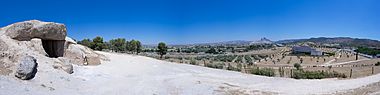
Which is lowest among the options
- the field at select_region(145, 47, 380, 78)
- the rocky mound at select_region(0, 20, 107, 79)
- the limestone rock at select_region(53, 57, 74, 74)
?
the field at select_region(145, 47, 380, 78)

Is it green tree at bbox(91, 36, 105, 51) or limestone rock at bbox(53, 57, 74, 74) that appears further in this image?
green tree at bbox(91, 36, 105, 51)

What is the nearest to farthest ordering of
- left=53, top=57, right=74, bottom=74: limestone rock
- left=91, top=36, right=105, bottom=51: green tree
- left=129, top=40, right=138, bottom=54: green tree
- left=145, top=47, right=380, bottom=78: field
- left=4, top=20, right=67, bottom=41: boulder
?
left=53, top=57, right=74, bottom=74: limestone rock, left=4, top=20, right=67, bottom=41: boulder, left=145, top=47, right=380, bottom=78: field, left=91, top=36, right=105, bottom=51: green tree, left=129, top=40, right=138, bottom=54: green tree

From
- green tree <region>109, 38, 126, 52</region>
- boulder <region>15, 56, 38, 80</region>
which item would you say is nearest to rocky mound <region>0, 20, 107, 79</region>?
boulder <region>15, 56, 38, 80</region>

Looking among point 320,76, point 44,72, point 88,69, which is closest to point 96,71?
point 88,69

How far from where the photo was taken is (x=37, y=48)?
2345 cm

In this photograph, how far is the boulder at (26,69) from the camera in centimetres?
1667

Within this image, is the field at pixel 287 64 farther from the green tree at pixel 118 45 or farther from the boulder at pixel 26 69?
the boulder at pixel 26 69

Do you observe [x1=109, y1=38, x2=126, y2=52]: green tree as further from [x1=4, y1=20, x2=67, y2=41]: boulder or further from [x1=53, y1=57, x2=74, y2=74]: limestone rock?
[x1=53, y1=57, x2=74, y2=74]: limestone rock

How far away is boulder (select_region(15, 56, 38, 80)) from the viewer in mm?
16672

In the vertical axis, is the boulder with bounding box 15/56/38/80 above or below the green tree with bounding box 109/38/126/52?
below

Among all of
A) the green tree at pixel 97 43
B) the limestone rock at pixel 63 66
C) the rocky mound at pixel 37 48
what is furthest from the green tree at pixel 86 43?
the limestone rock at pixel 63 66

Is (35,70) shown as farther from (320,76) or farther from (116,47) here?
(116,47)

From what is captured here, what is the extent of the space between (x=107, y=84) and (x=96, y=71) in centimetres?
447

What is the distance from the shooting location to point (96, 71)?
79.7ft
